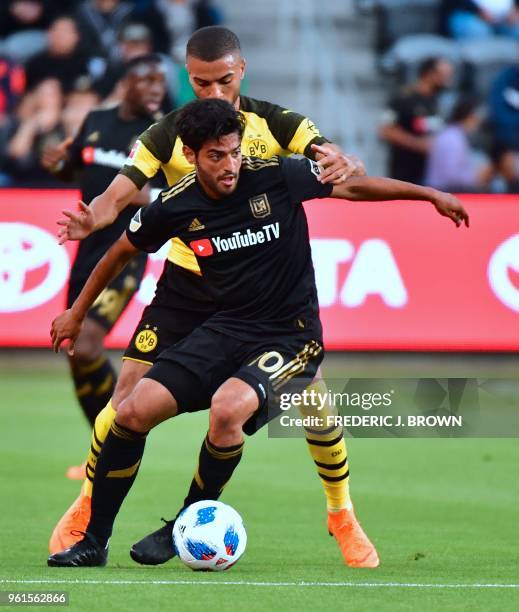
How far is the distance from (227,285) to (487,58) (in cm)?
1270

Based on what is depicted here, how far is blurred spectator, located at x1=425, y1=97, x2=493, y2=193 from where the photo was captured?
1658 cm

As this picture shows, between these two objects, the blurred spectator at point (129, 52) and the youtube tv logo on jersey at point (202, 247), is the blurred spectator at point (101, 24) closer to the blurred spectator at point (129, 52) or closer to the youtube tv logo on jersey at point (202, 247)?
the blurred spectator at point (129, 52)

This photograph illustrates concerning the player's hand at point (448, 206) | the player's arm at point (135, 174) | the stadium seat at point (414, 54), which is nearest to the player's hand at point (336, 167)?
the player's hand at point (448, 206)

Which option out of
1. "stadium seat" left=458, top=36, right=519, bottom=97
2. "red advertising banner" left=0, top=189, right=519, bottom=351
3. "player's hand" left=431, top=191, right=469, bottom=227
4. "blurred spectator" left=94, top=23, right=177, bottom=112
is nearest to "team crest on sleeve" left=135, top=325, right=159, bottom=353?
"player's hand" left=431, top=191, right=469, bottom=227

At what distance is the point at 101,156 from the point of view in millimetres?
9742

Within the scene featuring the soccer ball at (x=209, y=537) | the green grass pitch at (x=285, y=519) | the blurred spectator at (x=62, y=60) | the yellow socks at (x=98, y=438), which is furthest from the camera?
the blurred spectator at (x=62, y=60)

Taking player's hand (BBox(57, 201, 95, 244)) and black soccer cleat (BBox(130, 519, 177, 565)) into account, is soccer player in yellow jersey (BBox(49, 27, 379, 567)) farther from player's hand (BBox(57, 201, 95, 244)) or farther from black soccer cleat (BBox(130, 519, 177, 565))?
black soccer cleat (BBox(130, 519, 177, 565))

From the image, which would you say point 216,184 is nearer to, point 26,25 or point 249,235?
point 249,235

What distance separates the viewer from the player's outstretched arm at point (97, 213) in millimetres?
6547

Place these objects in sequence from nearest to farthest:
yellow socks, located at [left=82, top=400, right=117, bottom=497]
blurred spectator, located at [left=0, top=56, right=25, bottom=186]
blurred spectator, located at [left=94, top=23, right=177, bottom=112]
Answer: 1. yellow socks, located at [left=82, top=400, right=117, bottom=497]
2. blurred spectator, located at [left=94, top=23, right=177, bottom=112]
3. blurred spectator, located at [left=0, top=56, right=25, bottom=186]

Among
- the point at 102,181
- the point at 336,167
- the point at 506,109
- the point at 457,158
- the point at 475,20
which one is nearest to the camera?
the point at 336,167

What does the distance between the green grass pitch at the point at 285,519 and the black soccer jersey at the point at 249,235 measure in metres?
1.13

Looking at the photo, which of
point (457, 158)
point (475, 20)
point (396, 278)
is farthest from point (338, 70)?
point (396, 278)

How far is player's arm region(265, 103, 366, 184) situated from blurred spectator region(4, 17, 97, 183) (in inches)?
360
